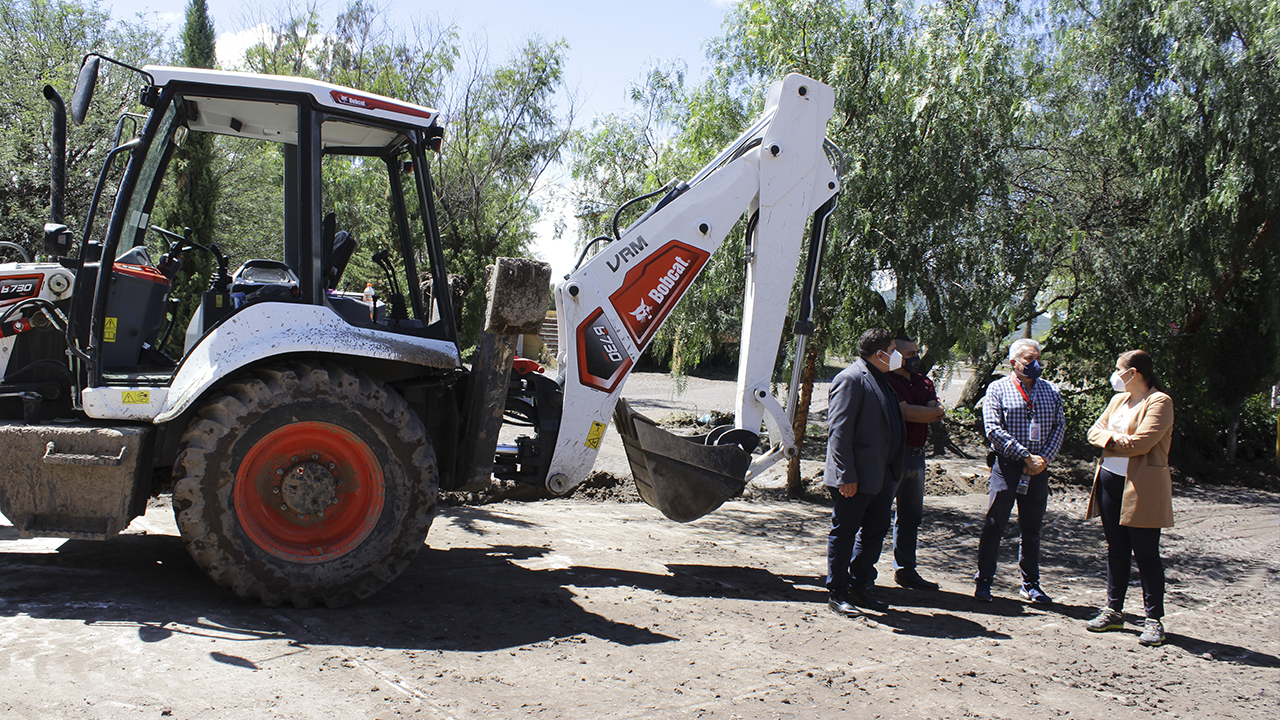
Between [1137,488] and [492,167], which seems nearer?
[1137,488]

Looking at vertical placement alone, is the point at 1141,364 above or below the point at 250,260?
below

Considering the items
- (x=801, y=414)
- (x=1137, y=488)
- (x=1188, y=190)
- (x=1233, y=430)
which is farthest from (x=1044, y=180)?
(x=1137, y=488)

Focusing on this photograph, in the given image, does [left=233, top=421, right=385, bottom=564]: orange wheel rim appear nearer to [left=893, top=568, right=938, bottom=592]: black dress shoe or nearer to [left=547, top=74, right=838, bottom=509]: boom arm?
[left=547, top=74, right=838, bottom=509]: boom arm

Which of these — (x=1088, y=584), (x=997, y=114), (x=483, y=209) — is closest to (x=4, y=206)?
(x=483, y=209)

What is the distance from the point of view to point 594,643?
434cm

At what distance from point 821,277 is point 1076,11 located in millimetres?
6609

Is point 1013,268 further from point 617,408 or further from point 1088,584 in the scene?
point 617,408

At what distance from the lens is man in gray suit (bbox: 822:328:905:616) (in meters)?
5.11

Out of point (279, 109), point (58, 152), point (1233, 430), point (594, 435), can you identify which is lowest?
point (1233, 430)

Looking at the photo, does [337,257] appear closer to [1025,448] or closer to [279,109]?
[279,109]

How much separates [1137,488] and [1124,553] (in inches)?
17.2

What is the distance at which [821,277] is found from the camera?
8305mm

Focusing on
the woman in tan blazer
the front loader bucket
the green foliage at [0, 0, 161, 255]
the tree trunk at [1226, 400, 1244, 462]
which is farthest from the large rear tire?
the tree trunk at [1226, 400, 1244, 462]

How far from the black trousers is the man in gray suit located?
123 cm
